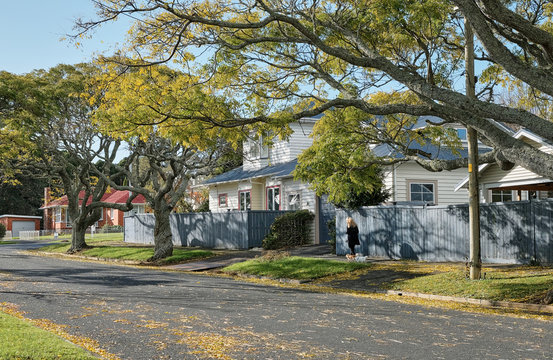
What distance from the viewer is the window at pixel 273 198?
32719 mm

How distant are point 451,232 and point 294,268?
550cm

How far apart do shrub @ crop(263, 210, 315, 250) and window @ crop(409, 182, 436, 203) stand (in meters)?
5.65

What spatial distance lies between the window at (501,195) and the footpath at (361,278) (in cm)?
802

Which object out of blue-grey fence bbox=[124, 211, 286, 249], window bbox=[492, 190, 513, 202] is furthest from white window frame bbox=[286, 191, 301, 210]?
window bbox=[492, 190, 513, 202]

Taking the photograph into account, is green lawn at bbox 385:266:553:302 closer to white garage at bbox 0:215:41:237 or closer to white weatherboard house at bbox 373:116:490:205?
white weatherboard house at bbox 373:116:490:205

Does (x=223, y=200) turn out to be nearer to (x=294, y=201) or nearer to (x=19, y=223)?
(x=294, y=201)

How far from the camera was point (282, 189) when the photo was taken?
31672 mm

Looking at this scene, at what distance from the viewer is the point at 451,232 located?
18703 millimetres

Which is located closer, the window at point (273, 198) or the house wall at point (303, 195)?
the house wall at point (303, 195)

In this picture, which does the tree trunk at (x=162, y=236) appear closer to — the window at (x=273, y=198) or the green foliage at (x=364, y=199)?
the window at (x=273, y=198)

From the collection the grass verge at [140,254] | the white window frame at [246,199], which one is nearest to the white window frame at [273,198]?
the white window frame at [246,199]

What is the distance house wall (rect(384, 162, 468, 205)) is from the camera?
995 inches

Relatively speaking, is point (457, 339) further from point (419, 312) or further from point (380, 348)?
point (419, 312)

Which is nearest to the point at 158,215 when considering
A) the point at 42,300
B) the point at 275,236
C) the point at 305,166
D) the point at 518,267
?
Result: the point at 275,236
